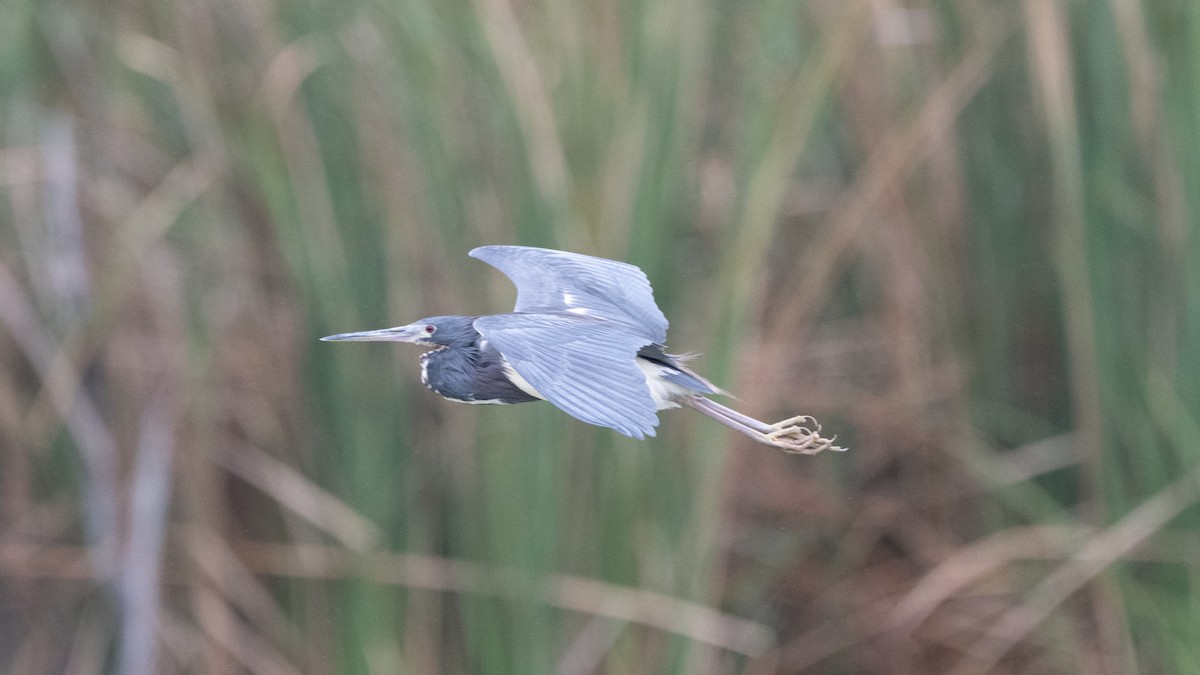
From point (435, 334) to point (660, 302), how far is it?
326 mm

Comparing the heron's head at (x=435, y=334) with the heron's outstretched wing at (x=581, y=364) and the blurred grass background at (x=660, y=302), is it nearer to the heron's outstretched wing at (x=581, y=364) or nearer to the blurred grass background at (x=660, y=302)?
the heron's outstretched wing at (x=581, y=364)

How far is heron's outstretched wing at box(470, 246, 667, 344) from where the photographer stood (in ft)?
3.47

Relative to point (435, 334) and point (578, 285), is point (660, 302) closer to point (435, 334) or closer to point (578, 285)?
point (578, 285)

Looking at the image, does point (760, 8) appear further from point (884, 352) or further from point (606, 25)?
point (884, 352)

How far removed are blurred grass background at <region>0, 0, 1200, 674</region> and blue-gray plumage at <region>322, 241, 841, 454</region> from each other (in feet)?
0.49

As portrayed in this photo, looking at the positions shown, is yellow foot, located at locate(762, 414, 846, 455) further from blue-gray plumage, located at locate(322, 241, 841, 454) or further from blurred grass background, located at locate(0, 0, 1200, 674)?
blurred grass background, located at locate(0, 0, 1200, 674)

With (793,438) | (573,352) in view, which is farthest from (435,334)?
(793,438)

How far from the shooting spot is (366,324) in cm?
134

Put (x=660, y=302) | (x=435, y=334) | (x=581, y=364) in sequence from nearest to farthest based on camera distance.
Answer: (x=581, y=364)
(x=435, y=334)
(x=660, y=302)

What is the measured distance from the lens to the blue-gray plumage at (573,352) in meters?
0.83

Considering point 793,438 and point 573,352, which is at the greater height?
point 573,352

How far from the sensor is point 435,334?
1.04 m

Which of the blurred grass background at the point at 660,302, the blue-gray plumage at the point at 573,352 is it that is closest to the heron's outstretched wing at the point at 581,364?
the blue-gray plumage at the point at 573,352

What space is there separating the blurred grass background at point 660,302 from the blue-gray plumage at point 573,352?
149mm
